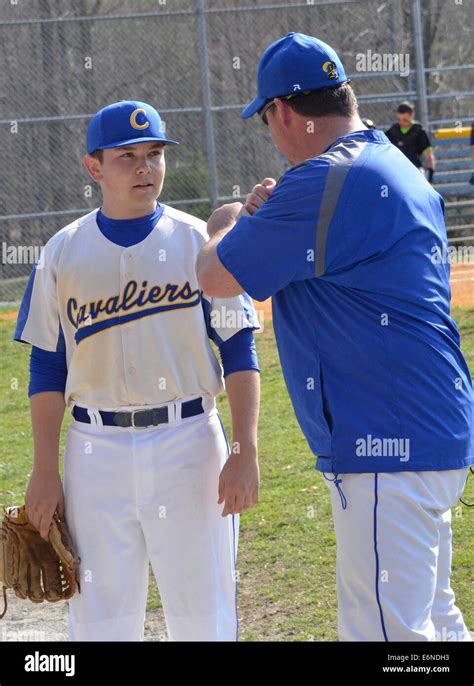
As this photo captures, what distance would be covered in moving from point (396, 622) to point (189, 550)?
786 mm

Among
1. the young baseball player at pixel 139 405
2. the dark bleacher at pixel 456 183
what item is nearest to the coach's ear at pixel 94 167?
the young baseball player at pixel 139 405

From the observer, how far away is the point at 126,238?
3521 mm

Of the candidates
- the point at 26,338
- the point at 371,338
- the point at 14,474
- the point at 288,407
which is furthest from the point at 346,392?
the point at 288,407

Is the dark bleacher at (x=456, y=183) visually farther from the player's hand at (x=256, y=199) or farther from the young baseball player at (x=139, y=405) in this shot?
the player's hand at (x=256, y=199)

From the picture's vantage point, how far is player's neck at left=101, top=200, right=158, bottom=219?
3541mm

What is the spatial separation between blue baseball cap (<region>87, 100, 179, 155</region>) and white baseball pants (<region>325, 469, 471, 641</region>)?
1278 mm

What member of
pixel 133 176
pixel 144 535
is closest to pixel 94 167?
pixel 133 176

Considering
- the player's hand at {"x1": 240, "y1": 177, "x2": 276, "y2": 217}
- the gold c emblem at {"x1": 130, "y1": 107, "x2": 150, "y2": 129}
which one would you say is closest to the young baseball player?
the gold c emblem at {"x1": 130, "y1": 107, "x2": 150, "y2": 129}

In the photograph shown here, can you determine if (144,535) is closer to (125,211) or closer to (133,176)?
(125,211)

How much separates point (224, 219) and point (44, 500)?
1079 mm

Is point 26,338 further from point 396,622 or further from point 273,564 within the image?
point 273,564

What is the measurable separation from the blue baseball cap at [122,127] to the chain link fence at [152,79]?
14.4 m

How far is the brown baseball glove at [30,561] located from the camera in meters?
3.58

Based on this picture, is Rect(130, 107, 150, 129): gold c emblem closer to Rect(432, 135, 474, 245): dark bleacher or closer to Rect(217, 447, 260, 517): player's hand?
Rect(217, 447, 260, 517): player's hand
